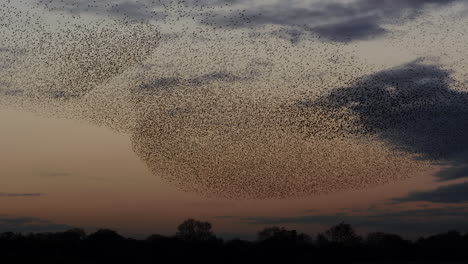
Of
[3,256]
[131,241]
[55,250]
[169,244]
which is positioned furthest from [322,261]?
[3,256]

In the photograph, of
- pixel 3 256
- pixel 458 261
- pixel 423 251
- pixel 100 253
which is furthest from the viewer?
pixel 423 251

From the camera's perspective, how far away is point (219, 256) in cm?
14662

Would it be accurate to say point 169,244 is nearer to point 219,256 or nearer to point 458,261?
point 219,256

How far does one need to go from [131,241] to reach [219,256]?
3035 centimetres

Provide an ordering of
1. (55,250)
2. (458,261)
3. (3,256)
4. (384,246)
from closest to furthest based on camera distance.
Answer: (3,256), (55,250), (458,261), (384,246)

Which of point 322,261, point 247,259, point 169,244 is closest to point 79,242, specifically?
point 169,244

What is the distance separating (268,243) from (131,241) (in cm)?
3557

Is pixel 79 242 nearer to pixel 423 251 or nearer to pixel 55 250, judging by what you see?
pixel 55 250

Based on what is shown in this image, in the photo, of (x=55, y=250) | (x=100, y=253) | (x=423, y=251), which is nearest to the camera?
(x=55, y=250)

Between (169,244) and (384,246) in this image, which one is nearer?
(169,244)

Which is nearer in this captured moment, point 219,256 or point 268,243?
point 219,256

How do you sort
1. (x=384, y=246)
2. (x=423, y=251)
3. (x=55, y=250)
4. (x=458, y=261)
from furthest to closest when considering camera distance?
(x=384, y=246) → (x=423, y=251) → (x=458, y=261) → (x=55, y=250)

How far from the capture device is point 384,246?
19275 centimetres

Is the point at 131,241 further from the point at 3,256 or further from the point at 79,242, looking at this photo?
the point at 3,256
